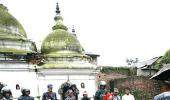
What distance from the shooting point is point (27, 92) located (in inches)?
521

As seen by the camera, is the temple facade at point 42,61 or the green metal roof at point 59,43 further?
the green metal roof at point 59,43

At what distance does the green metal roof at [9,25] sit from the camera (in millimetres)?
30094

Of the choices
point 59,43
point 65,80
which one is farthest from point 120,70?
point 65,80

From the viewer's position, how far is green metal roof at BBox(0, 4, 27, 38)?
30094 mm

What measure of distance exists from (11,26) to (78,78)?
4.88m

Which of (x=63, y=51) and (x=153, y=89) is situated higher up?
(x=63, y=51)

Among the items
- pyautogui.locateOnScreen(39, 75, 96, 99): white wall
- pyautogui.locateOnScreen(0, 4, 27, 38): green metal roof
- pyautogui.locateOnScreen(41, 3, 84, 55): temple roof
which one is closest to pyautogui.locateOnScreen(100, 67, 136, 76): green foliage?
pyautogui.locateOnScreen(41, 3, 84, 55): temple roof

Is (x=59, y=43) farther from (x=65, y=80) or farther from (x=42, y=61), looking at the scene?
(x=65, y=80)

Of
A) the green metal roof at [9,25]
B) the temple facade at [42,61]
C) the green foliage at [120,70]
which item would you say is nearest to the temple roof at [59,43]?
the temple facade at [42,61]

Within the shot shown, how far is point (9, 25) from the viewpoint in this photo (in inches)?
1194

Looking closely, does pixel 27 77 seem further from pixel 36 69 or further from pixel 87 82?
pixel 87 82

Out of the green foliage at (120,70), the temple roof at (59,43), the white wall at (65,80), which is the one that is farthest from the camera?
the green foliage at (120,70)

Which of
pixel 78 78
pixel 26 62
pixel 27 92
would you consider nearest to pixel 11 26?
pixel 26 62

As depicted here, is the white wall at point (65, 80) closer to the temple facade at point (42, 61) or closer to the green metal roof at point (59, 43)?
the temple facade at point (42, 61)
